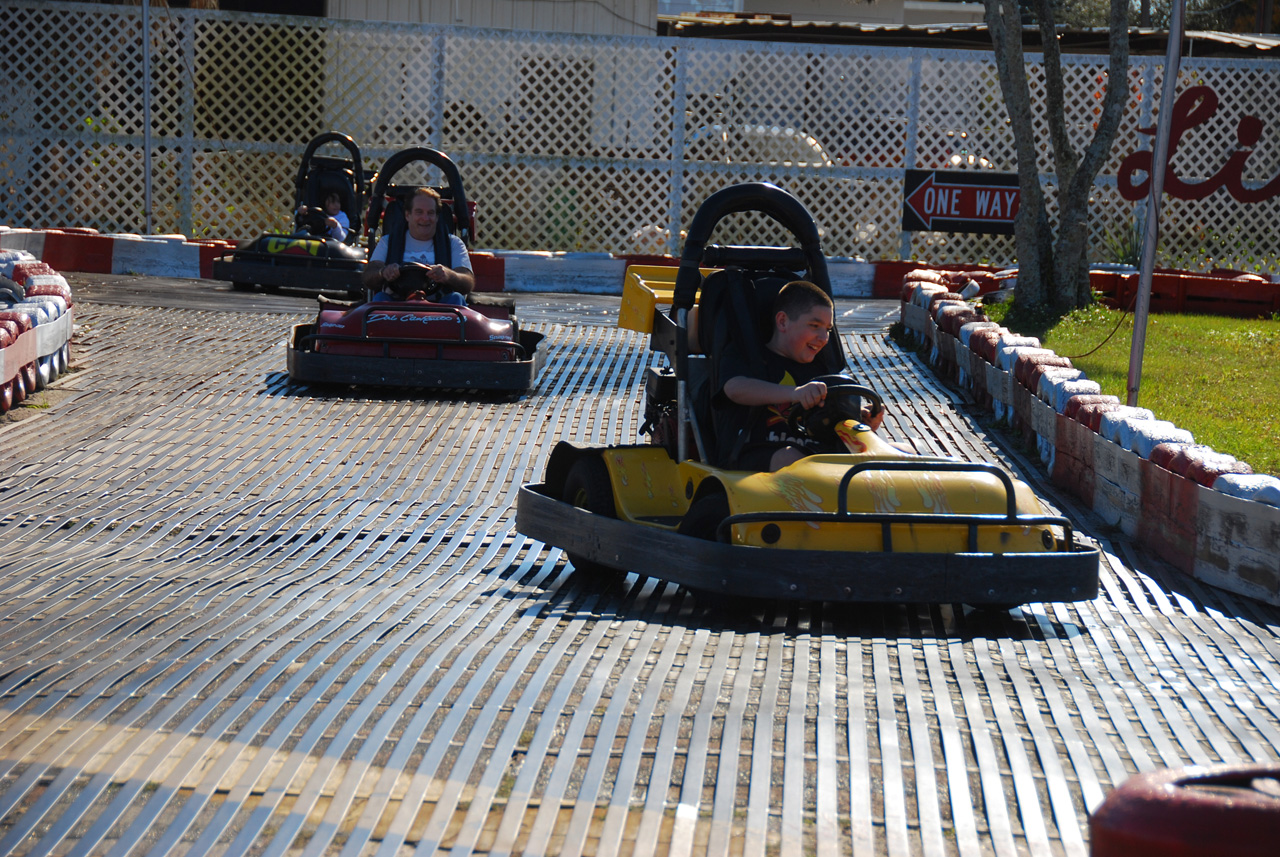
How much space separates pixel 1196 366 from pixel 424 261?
4616 mm

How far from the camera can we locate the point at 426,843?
8.20 feet

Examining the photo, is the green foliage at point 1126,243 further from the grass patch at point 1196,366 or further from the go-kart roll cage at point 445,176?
the go-kart roll cage at point 445,176

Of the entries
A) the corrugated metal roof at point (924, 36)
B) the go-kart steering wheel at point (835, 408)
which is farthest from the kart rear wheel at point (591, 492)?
the corrugated metal roof at point (924, 36)

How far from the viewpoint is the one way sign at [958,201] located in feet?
49.1

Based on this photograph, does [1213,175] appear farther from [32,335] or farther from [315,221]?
[32,335]

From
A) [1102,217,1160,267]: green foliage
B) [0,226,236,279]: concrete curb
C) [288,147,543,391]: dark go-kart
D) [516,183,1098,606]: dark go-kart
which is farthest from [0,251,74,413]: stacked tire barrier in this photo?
[1102,217,1160,267]: green foliage

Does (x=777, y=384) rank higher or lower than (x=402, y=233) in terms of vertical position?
lower

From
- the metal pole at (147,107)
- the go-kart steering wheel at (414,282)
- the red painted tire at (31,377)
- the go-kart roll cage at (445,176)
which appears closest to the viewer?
the red painted tire at (31,377)

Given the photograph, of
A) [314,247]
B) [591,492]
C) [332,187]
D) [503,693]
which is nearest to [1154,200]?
[591,492]

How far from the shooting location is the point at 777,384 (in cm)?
447

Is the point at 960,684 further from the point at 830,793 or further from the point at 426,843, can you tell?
the point at 426,843

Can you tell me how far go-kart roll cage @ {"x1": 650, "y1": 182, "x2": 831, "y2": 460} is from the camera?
475 centimetres

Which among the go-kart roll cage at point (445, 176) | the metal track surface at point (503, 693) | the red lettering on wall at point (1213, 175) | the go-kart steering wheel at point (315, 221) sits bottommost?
the metal track surface at point (503, 693)

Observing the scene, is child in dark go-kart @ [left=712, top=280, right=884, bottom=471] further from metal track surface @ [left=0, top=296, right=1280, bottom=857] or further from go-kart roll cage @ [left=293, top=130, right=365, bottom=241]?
go-kart roll cage @ [left=293, top=130, right=365, bottom=241]
